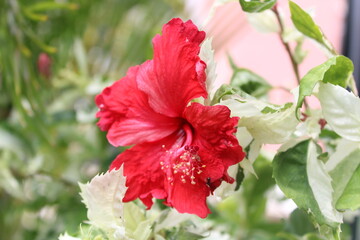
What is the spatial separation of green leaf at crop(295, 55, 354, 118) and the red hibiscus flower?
0.04 meters

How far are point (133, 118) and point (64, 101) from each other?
21.4 inches

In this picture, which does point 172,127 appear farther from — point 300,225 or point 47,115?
point 47,115

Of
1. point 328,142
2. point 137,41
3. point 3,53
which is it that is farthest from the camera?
point 137,41

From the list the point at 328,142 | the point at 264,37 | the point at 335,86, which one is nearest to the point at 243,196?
the point at 328,142

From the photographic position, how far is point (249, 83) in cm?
35

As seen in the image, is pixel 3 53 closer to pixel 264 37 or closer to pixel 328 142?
pixel 328 142

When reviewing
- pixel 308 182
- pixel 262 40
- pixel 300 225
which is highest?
pixel 308 182

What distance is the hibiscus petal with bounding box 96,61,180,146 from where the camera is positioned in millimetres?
281

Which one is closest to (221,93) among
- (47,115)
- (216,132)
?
(216,132)

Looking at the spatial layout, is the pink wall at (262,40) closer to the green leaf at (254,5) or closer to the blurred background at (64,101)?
the blurred background at (64,101)

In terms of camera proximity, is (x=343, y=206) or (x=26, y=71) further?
(x=26, y=71)

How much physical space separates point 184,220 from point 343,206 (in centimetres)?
11

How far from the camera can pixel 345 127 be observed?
262 mm

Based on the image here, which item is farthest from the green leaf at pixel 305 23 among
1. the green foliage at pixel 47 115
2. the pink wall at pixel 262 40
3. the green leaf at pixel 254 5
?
the pink wall at pixel 262 40
